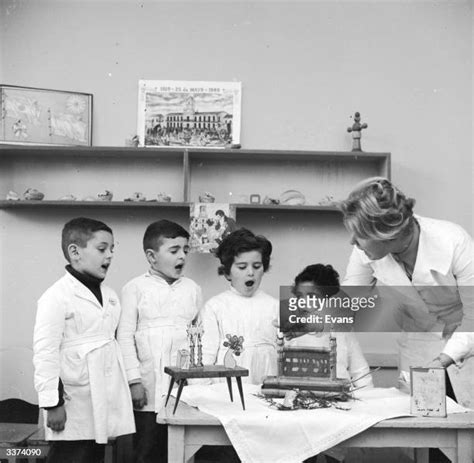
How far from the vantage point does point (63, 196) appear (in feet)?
12.6

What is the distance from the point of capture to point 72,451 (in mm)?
2621

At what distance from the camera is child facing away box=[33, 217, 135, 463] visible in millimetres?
2553

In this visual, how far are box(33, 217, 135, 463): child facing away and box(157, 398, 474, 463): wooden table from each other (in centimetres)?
82

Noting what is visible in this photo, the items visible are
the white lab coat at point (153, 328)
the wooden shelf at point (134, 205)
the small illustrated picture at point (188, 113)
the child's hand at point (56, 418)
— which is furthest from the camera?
the small illustrated picture at point (188, 113)

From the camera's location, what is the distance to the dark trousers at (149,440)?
2.87 m

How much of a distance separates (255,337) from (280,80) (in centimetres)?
169

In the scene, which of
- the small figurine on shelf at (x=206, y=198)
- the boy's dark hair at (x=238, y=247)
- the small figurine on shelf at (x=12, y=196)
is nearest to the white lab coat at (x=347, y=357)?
the boy's dark hair at (x=238, y=247)

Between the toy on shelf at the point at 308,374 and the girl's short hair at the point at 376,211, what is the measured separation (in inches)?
14.9

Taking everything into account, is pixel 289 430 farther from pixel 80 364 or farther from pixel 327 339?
pixel 80 364

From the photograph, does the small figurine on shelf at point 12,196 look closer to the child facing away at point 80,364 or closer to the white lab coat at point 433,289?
the child facing away at point 80,364

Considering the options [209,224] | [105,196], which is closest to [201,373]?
[209,224]

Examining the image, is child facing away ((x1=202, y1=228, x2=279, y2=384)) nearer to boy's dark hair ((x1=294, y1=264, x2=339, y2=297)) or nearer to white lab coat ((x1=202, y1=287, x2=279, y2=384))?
white lab coat ((x1=202, y1=287, x2=279, y2=384))

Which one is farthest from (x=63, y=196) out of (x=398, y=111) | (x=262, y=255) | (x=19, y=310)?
(x=398, y=111)

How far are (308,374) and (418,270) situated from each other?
575 mm
